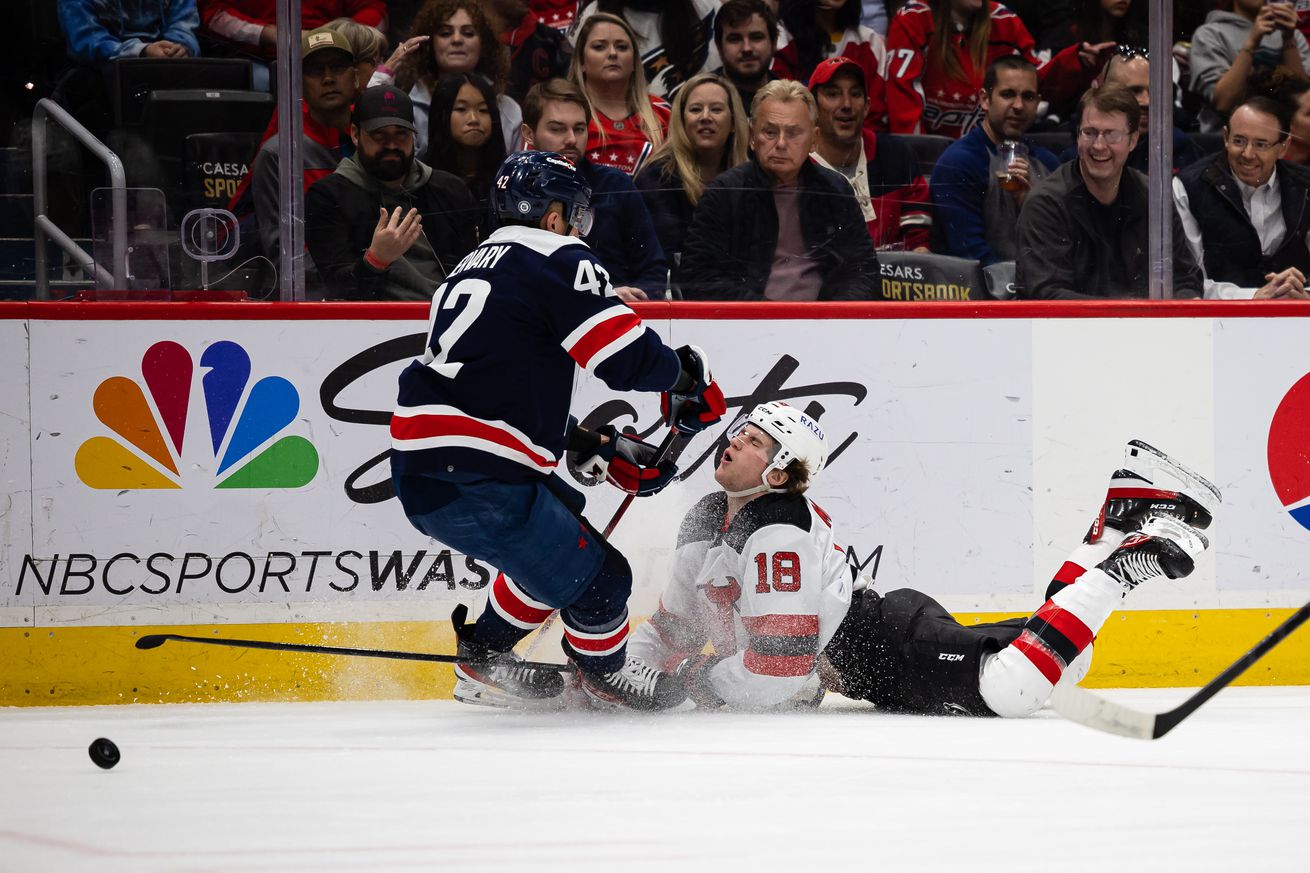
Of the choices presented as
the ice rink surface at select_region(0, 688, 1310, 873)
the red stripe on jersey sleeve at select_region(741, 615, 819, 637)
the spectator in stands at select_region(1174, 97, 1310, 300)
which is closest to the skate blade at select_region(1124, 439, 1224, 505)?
the ice rink surface at select_region(0, 688, 1310, 873)

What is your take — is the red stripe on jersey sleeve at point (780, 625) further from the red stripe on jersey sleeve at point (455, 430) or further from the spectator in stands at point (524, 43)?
the spectator in stands at point (524, 43)

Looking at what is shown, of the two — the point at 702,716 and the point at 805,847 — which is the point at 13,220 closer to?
the point at 702,716

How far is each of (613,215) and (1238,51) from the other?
209 centimetres

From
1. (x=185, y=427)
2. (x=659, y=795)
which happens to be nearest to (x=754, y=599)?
(x=659, y=795)

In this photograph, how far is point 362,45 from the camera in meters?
4.46

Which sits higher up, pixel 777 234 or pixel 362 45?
pixel 362 45

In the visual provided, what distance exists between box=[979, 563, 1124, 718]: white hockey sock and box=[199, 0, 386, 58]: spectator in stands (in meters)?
2.48

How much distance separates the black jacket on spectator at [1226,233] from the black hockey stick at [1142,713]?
2.12 metres

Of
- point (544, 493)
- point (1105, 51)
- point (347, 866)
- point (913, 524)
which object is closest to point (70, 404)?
→ point (544, 493)

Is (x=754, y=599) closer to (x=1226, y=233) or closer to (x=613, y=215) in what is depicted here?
(x=613, y=215)

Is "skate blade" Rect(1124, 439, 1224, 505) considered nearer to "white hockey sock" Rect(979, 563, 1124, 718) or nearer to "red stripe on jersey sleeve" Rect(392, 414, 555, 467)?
"white hockey sock" Rect(979, 563, 1124, 718)

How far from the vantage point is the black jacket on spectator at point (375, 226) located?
446 centimetres

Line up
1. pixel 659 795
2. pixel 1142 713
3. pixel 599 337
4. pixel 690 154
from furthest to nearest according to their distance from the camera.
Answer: pixel 690 154 → pixel 599 337 → pixel 1142 713 → pixel 659 795

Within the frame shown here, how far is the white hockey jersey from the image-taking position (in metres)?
3.69
